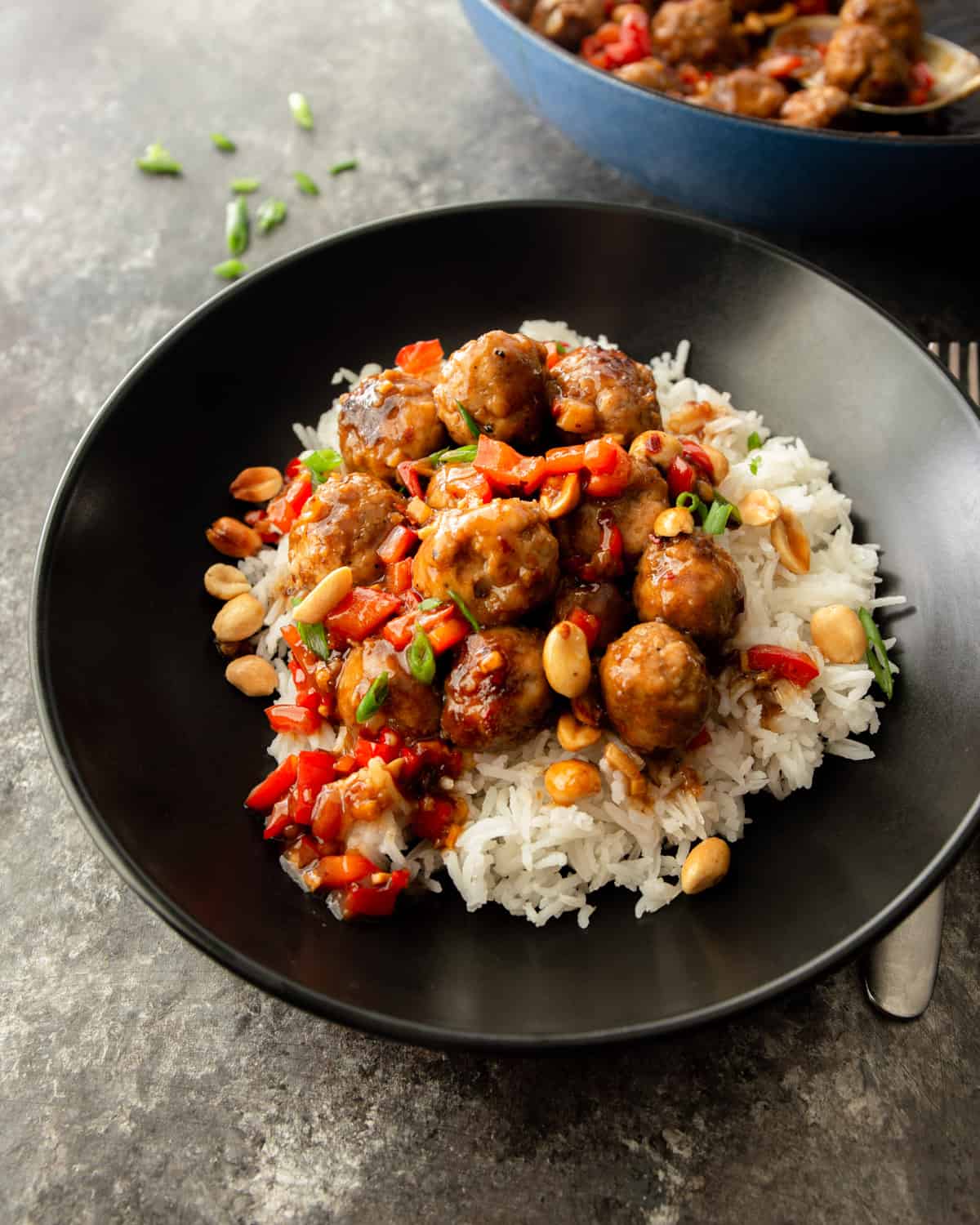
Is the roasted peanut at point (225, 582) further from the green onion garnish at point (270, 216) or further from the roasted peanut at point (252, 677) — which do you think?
the green onion garnish at point (270, 216)

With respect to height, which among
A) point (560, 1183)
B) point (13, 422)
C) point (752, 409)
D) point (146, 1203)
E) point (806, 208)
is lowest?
point (146, 1203)

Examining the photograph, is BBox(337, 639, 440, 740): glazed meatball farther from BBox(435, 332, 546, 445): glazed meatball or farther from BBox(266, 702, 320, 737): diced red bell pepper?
BBox(435, 332, 546, 445): glazed meatball

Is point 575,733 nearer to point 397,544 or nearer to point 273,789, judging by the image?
point 397,544

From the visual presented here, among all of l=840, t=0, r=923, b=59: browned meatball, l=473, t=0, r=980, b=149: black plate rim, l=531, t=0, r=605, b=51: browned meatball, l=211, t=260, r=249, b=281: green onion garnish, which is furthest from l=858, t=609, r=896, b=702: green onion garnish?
l=211, t=260, r=249, b=281: green onion garnish

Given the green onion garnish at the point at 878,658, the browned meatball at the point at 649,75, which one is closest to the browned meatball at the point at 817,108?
the browned meatball at the point at 649,75

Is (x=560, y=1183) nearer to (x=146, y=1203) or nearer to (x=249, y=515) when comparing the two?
(x=146, y=1203)

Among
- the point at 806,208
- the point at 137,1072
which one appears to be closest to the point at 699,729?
the point at 137,1072

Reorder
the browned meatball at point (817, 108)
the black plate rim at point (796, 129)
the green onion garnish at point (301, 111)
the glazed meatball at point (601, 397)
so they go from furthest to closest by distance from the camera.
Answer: the green onion garnish at point (301, 111)
the browned meatball at point (817, 108)
the black plate rim at point (796, 129)
the glazed meatball at point (601, 397)
